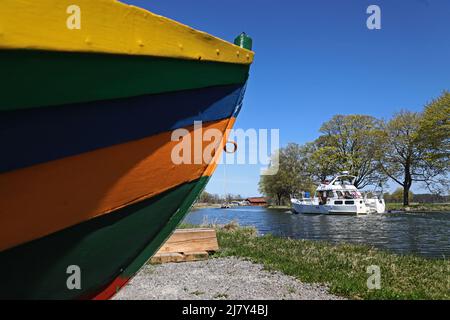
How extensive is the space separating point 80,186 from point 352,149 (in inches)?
2083

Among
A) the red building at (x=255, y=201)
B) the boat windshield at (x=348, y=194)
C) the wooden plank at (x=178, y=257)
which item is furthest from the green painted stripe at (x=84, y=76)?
the red building at (x=255, y=201)

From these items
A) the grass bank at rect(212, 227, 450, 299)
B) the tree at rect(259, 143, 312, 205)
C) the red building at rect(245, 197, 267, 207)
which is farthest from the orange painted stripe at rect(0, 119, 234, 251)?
the red building at rect(245, 197, 267, 207)

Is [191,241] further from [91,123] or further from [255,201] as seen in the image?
[255,201]

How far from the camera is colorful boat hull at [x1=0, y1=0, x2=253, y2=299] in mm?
1764

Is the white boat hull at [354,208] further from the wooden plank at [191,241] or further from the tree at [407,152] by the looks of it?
the wooden plank at [191,241]

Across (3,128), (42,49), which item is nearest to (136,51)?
(42,49)

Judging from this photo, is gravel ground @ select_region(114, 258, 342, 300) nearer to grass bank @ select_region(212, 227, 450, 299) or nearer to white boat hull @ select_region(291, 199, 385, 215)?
grass bank @ select_region(212, 227, 450, 299)

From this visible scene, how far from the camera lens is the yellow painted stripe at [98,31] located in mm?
1622

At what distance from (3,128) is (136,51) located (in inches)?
31.6

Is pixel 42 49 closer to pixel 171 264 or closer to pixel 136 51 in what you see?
pixel 136 51

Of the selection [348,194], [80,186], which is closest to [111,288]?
[80,186]

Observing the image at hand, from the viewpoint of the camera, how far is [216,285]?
6.24 metres

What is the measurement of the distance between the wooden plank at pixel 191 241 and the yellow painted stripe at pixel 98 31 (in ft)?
24.3

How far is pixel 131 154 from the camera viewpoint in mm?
2324
